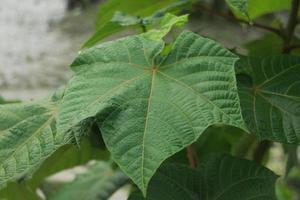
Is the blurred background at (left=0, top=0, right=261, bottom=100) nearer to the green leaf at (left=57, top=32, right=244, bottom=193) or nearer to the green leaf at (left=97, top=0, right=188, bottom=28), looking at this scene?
the green leaf at (left=97, top=0, right=188, bottom=28)

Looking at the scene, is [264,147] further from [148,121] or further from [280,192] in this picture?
[280,192]

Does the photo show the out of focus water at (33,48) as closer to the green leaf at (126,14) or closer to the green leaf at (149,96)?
the green leaf at (126,14)

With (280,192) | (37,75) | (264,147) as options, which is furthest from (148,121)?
(37,75)

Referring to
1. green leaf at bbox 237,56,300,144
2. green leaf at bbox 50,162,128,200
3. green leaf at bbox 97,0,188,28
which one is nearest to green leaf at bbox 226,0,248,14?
green leaf at bbox 237,56,300,144

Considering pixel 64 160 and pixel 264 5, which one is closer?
pixel 64 160

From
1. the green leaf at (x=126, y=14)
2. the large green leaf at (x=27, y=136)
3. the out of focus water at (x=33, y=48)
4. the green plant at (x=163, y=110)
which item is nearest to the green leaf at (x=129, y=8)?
the green leaf at (x=126, y=14)

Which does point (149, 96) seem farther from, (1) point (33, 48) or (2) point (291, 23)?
(1) point (33, 48)

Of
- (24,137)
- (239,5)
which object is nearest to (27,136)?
(24,137)
